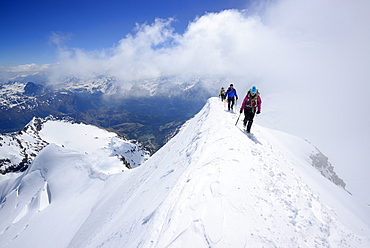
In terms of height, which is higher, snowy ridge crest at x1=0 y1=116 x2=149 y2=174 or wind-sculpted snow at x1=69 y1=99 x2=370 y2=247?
wind-sculpted snow at x1=69 y1=99 x2=370 y2=247

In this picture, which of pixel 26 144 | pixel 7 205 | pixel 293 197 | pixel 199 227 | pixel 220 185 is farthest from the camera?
pixel 26 144

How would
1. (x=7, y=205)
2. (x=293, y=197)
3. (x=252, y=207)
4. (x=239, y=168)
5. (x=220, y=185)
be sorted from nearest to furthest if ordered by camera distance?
(x=252, y=207) < (x=220, y=185) < (x=293, y=197) < (x=239, y=168) < (x=7, y=205)

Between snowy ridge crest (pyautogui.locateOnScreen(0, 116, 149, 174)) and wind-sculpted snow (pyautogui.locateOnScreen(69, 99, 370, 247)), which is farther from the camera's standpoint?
snowy ridge crest (pyautogui.locateOnScreen(0, 116, 149, 174))

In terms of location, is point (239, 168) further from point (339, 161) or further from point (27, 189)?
point (339, 161)

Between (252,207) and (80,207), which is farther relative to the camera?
(80,207)

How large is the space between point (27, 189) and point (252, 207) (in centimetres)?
5347

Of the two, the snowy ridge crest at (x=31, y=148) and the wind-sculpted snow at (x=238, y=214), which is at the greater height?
the wind-sculpted snow at (x=238, y=214)

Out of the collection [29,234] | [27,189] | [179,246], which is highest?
[179,246]

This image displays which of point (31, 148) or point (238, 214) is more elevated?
point (238, 214)

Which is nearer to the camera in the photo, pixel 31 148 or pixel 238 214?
pixel 238 214

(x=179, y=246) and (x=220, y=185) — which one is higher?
(x=220, y=185)

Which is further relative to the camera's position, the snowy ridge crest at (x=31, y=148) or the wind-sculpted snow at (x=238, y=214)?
the snowy ridge crest at (x=31, y=148)

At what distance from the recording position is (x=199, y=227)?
5.02 m

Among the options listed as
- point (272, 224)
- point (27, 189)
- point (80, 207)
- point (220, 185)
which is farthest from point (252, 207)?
point (27, 189)
